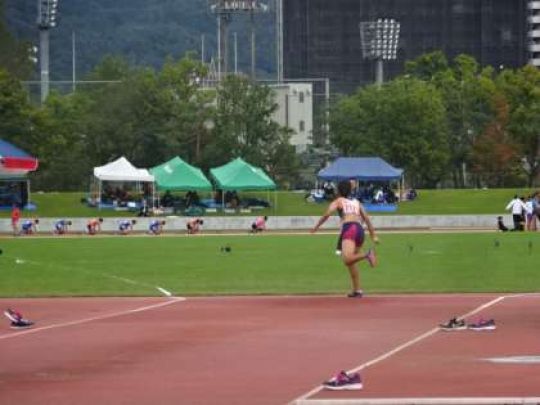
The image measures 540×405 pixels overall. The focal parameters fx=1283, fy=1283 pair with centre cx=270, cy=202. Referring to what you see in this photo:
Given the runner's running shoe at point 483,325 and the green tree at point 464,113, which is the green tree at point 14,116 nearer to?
A: the green tree at point 464,113

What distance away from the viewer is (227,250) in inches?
1558

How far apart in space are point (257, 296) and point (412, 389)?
42.4 feet

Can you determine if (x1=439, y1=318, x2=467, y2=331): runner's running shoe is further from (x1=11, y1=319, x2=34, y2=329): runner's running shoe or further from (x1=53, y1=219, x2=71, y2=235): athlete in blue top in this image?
(x1=53, y1=219, x2=71, y2=235): athlete in blue top

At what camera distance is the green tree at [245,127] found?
287 feet

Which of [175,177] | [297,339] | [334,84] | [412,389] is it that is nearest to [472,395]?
[412,389]

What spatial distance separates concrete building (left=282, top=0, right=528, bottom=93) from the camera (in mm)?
157625

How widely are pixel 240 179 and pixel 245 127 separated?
728 inches

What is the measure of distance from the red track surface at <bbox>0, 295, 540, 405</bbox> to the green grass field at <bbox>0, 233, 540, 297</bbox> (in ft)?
11.7

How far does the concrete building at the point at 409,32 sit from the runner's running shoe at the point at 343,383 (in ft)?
478

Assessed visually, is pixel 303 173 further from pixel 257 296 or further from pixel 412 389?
pixel 412 389

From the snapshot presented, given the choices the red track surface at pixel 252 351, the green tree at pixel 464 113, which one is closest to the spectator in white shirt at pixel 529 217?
the red track surface at pixel 252 351

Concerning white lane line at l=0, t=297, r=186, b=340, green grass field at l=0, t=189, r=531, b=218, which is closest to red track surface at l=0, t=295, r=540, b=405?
white lane line at l=0, t=297, r=186, b=340

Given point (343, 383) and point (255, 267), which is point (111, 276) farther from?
point (343, 383)

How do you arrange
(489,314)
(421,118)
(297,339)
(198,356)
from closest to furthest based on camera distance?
1. (198,356)
2. (297,339)
3. (489,314)
4. (421,118)
